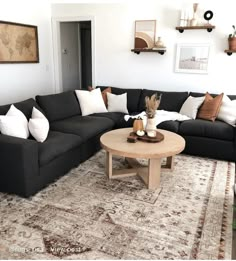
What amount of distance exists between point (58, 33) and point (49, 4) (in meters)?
0.56

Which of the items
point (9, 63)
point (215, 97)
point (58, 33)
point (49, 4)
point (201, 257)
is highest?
point (49, 4)

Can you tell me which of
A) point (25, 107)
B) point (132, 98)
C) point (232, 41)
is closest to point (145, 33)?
point (132, 98)

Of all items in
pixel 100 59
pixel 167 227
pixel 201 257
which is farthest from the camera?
pixel 100 59

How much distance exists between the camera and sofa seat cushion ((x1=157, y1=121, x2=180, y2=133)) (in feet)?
12.3

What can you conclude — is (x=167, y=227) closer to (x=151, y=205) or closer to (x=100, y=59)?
(x=151, y=205)

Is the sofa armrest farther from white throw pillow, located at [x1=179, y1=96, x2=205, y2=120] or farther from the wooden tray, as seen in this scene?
white throw pillow, located at [x1=179, y1=96, x2=205, y2=120]

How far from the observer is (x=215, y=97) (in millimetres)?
4016

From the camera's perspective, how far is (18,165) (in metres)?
2.47

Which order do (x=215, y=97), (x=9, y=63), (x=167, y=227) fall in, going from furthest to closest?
(x=9, y=63)
(x=215, y=97)
(x=167, y=227)

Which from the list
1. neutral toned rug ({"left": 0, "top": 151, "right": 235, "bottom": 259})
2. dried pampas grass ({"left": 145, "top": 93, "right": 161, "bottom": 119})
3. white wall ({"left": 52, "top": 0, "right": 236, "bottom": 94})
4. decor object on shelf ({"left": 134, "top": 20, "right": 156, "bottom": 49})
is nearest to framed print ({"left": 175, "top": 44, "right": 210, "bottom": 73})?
white wall ({"left": 52, "top": 0, "right": 236, "bottom": 94})

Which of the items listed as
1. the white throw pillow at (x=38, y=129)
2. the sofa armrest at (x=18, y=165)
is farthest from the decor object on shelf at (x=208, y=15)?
the sofa armrest at (x=18, y=165)

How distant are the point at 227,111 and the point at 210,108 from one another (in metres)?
0.24

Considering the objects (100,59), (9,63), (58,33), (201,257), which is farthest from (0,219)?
(58,33)

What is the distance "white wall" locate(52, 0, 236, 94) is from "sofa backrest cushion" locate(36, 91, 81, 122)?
1291mm
